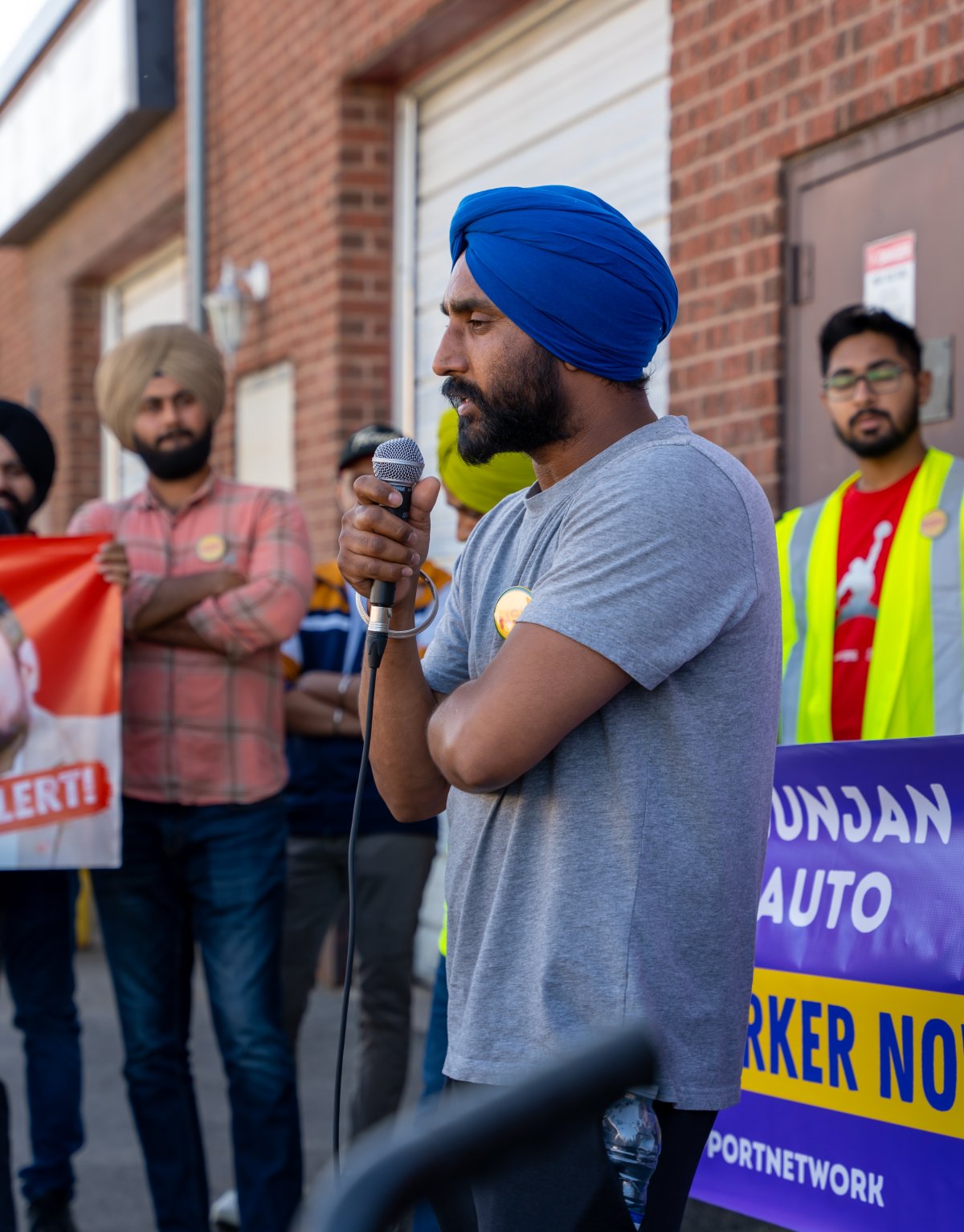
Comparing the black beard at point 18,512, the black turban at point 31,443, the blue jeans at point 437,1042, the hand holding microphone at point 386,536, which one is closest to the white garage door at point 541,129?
the black turban at point 31,443

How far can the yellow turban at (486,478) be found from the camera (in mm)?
3414

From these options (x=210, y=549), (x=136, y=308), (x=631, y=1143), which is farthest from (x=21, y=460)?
(x=136, y=308)

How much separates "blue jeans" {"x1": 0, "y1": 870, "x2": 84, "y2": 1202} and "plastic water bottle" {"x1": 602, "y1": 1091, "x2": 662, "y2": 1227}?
3.00m

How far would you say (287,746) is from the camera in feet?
16.5

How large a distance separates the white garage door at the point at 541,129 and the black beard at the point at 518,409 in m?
3.53

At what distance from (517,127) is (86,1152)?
463cm

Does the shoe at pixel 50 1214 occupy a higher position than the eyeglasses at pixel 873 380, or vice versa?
the eyeglasses at pixel 873 380

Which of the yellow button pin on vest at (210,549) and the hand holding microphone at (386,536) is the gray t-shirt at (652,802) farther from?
the yellow button pin on vest at (210,549)

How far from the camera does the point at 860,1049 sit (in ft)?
9.58

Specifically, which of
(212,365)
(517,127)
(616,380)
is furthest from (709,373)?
(616,380)

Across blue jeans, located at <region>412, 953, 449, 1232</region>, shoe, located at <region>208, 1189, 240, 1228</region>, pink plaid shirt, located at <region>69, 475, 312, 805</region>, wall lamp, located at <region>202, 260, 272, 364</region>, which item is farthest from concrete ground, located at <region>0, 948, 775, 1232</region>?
wall lamp, located at <region>202, 260, 272, 364</region>

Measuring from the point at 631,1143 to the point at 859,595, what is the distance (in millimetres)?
2293

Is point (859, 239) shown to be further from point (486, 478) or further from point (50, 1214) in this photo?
point (50, 1214)

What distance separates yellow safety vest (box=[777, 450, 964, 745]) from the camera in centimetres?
369
